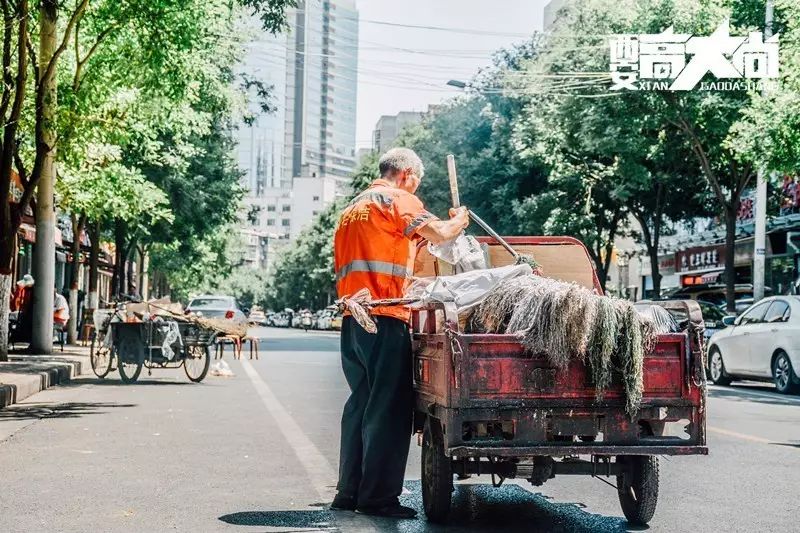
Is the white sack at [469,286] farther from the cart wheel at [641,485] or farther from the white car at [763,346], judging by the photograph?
the white car at [763,346]

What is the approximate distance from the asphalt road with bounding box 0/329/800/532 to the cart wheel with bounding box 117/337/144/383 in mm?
4071

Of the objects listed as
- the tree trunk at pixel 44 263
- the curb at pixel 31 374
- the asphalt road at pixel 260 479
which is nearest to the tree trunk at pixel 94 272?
the tree trunk at pixel 44 263

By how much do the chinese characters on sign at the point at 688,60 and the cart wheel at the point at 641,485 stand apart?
2007cm

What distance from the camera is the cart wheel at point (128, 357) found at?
60.0ft

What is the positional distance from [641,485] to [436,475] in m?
1.10

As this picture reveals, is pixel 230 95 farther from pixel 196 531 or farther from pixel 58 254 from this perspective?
pixel 196 531

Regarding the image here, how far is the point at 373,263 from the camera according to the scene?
6.64 meters

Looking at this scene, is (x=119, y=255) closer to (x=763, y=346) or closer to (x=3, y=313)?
(x=3, y=313)

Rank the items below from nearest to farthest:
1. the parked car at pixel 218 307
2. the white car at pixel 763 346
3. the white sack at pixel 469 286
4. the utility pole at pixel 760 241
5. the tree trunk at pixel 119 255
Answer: the white sack at pixel 469 286 < the white car at pixel 763 346 < the utility pole at pixel 760 241 < the parked car at pixel 218 307 < the tree trunk at pixel 119 255

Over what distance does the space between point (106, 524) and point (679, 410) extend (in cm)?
305

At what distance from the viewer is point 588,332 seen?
5816 millimetres

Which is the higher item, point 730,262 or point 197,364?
point 730,262

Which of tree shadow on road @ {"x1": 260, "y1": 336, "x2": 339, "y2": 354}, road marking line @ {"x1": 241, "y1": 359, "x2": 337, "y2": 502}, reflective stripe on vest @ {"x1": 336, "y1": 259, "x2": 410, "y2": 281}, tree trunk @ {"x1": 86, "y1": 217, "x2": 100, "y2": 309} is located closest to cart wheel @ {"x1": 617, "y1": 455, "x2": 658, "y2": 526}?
reflective stripe on vest @ {"x1": 336, "y1": 259, "x2": 410, "y2": 281}

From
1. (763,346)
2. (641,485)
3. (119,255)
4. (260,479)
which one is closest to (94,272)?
(119,255)
